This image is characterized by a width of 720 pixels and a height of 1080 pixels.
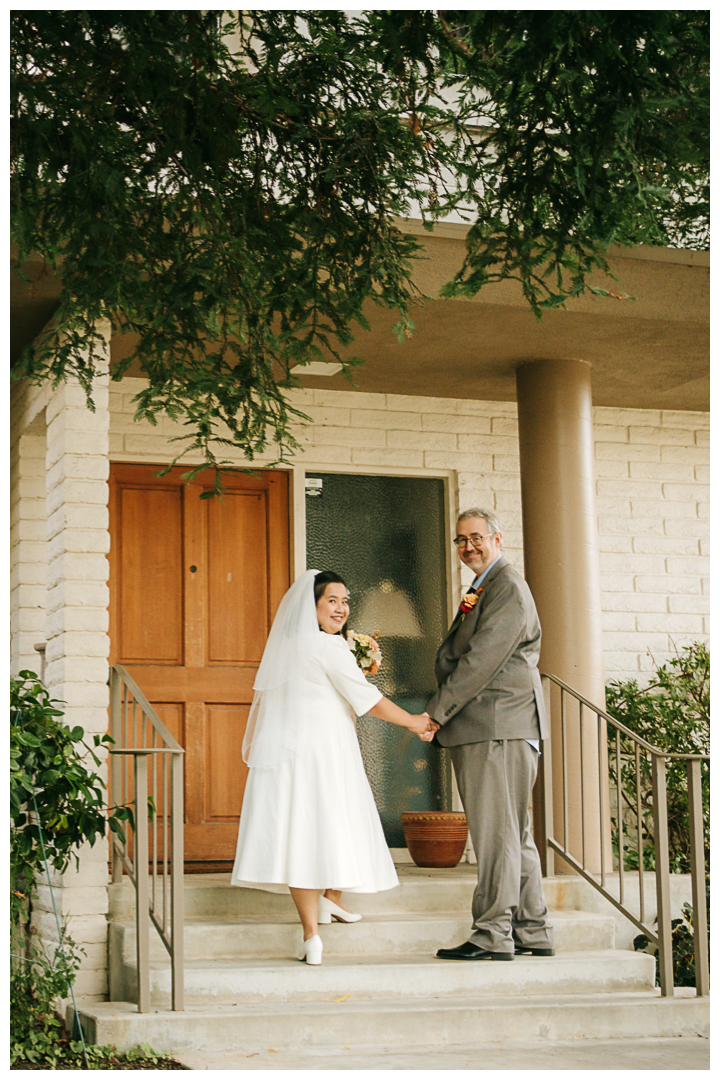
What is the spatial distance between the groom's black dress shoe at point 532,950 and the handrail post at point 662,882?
1.56 feet

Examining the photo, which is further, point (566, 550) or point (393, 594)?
point (393, 594)

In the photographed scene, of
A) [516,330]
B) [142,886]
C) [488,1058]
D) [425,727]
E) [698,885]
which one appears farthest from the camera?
[516,330]

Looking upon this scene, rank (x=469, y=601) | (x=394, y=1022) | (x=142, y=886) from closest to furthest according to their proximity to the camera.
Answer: (x=394, y=1022), (x=142, y=886), (x=469, y=601)

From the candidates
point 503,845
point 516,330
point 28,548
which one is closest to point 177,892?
point 503,845

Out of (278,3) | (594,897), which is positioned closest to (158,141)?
(278,3)

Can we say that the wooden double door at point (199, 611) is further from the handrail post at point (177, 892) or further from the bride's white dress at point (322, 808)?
the handrail post at point (177, 892)

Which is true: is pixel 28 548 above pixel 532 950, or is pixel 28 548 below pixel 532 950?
above

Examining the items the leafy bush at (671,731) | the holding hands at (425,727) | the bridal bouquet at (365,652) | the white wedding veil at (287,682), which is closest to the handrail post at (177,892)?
the white wedding veil at (287,682)

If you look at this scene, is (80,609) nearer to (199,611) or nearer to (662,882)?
(199,611)

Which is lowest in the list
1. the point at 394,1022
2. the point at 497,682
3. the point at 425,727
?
the point at 394,1022

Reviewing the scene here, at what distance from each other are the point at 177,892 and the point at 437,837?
2307 mm

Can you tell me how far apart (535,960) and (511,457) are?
3602 millimetres

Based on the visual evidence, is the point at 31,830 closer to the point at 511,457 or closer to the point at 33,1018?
the point at 33,1018

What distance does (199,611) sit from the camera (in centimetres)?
742
